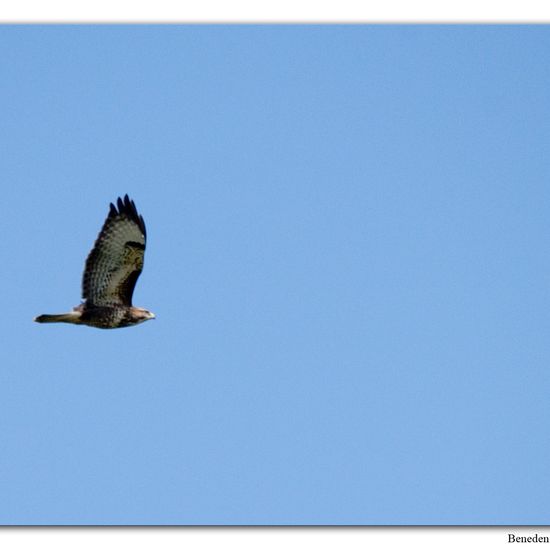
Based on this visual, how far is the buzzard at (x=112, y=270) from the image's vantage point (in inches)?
664

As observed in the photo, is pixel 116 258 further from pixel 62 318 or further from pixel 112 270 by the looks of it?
pixel 62 318

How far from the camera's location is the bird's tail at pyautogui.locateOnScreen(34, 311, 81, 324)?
16.4 metres

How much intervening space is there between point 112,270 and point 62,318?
996 millimetres

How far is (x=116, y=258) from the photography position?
1698cm

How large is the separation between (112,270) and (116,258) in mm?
200

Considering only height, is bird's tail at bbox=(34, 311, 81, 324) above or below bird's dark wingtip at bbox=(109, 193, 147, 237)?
below

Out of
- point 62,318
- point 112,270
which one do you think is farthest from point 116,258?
point 62,318

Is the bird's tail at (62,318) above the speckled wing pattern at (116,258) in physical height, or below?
below
